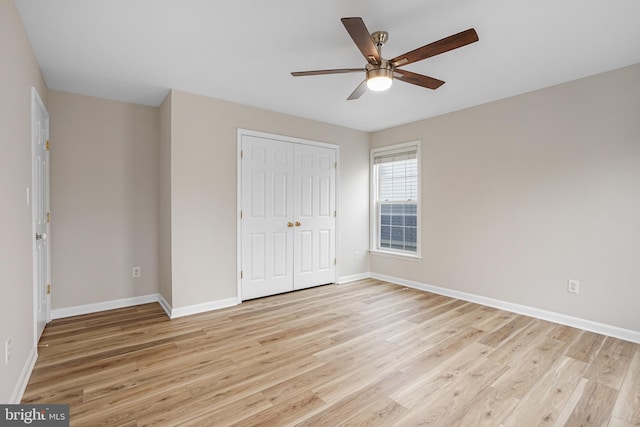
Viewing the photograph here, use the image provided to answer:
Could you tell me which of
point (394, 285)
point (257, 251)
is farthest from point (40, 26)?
point (394, 285)

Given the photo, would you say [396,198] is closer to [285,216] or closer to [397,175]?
[397,175]

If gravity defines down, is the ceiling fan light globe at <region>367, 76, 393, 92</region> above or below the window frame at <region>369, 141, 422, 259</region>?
above

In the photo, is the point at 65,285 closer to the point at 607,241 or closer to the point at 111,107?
the point at 111,107

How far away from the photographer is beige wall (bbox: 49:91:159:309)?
3.33 meters

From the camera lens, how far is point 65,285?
3.36 metres

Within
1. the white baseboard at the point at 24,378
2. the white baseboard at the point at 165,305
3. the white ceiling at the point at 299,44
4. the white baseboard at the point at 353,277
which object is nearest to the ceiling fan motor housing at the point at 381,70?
the white ceiling at the point at 299,44

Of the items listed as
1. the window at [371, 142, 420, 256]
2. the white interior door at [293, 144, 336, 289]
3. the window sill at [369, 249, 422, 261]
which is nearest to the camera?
the white interior door at [293, 144, 336, 289]

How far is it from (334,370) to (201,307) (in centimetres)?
194

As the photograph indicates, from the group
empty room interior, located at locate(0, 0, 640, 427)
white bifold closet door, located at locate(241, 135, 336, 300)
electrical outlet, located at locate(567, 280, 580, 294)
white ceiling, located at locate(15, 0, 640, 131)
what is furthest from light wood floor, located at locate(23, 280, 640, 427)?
white ceiling, located at locate(15, 0, 640, 131)

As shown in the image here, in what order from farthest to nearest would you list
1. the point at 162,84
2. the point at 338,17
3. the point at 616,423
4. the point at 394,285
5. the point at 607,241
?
1. the point at 394,285
2. the point at 162,84
3. the point at 607,241
4. the point at 338,17
5. the point at 616,423

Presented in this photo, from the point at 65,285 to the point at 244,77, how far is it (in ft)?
10.0

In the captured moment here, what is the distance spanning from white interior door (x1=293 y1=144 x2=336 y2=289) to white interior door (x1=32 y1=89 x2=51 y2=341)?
2726 mm

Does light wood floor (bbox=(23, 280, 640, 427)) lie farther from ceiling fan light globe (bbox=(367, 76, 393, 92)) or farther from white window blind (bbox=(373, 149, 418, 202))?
ceiling fan light globe (bbox=(367, 76, 393, 92))

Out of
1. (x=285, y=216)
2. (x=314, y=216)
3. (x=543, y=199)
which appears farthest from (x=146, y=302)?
(x=543, y=199)
